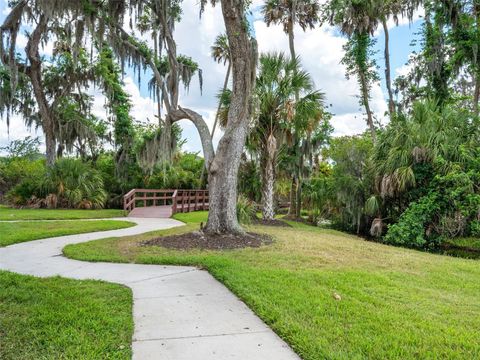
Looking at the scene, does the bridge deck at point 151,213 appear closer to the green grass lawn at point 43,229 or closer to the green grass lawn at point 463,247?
the green grass lawn at point 43,229

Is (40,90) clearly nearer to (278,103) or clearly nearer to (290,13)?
(278,103)

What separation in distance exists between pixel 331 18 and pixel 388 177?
34.8 feet

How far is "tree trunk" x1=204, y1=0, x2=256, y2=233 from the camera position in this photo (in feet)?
26.2

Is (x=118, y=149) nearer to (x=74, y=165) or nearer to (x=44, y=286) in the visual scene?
(x=74, y=165)

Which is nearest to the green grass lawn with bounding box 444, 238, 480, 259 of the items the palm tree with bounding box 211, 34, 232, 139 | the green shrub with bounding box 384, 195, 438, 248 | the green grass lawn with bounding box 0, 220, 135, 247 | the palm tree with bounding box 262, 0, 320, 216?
the green shrub with bounding box 384, 195, 438, 248

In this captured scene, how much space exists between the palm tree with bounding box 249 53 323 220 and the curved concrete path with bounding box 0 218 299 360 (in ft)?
26.9

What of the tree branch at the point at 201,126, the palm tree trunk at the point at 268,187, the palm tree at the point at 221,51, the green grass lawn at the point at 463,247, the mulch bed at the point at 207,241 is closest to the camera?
the mulch bed at the point at 207,241

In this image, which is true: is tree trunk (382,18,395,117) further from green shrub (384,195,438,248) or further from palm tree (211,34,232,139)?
green shrub (384,195,438,248)

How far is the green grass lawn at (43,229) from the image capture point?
26.0ft

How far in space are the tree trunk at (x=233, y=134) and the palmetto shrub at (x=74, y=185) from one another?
32.8 ft

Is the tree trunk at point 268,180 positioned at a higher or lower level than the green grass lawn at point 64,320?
higher

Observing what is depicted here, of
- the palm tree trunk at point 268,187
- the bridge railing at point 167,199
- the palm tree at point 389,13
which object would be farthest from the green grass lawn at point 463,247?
the bridge railing at point 167,199

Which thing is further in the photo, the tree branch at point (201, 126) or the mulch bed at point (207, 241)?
the tree branch at point (201, 126)

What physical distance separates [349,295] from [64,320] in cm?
283
